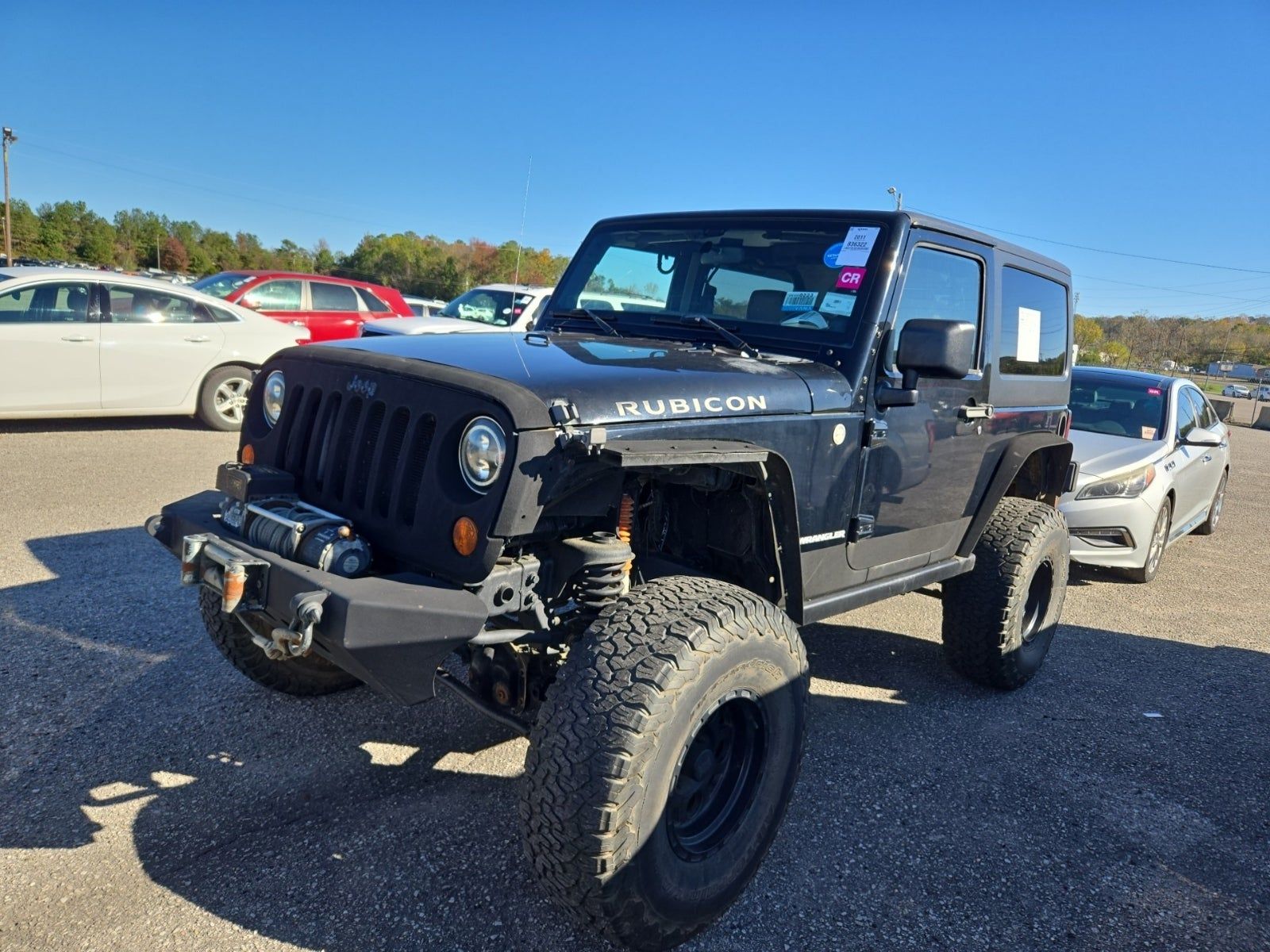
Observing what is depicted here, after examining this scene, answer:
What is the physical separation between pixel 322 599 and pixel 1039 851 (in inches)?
98.3

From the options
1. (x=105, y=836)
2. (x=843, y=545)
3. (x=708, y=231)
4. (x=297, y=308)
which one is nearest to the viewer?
(x=105, y=836)

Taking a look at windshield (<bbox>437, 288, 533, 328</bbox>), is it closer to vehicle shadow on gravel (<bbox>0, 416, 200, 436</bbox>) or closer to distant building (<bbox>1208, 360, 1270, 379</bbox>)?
vehicle shadow on gravel (<bbox>0, 416, 200, 436</bbox>)

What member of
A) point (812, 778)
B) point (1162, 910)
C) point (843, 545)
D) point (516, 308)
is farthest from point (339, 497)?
point (516, 308)

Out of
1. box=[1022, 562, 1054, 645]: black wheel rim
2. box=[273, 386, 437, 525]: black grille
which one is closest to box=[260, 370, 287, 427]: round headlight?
box=[273, 386, 437, 525]: black grille

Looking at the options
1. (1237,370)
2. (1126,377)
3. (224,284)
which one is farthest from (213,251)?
(1237,370)

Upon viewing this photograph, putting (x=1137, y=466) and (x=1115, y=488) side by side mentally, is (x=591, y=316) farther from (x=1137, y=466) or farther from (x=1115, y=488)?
(x=1137, y=466)

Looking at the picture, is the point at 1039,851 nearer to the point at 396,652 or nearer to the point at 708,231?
the point at 396,652

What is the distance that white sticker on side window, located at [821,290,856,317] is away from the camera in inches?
130

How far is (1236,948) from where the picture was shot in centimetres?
260

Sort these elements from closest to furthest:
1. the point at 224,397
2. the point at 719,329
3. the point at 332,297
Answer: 1. the point at 719,329
2. the point at 224,397
3. the point at 332,297

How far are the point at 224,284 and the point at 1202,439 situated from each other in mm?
11223

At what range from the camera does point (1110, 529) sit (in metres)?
6.22

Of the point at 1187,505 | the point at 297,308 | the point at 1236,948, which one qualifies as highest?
the point at 297,308

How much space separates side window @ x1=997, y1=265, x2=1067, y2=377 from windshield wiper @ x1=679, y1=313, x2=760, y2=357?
4.61ft
